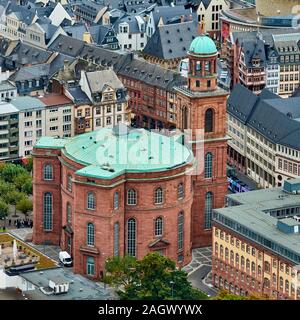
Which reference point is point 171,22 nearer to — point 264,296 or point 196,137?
point 196,137

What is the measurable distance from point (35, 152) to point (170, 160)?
15.7 meters

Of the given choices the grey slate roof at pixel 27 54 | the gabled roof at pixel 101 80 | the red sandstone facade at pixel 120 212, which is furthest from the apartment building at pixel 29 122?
the red sandstone facade at pixel 120 212

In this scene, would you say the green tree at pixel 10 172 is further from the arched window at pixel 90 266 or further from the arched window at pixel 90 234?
the arched window at pixel 90 234

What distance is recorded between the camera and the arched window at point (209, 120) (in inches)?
4254

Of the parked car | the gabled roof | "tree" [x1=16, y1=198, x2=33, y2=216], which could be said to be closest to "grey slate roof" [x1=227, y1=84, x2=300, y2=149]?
the gabled roof

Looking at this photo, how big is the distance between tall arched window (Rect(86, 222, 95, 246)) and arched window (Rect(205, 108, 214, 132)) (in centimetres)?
1710

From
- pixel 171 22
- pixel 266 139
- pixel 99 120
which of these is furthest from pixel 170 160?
pixel 171 22

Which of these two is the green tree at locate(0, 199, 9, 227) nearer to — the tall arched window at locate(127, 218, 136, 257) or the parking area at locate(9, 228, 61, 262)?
the parking area at locate(9, 228, 61, 262)

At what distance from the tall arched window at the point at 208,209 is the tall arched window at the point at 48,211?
16.7 meters

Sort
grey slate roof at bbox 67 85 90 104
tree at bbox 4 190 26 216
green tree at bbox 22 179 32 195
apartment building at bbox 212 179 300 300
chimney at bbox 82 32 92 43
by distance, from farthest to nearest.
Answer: chimney at bbox 82 32 92 43 < grey slate roof at bbox 67 85 90 104 < green tree at bbox 22 179 32 195 < tree at bbox 4 190 26 216 < apartment building at bbox 212 179 300 300

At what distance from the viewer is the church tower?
107 metres

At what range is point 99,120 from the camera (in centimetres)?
15512

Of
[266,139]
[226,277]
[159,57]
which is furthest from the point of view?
[159,57]

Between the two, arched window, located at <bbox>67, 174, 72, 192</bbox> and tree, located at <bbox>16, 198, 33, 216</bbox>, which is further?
tree, located at <bbox>16, 198, 33, 216</bbox>
